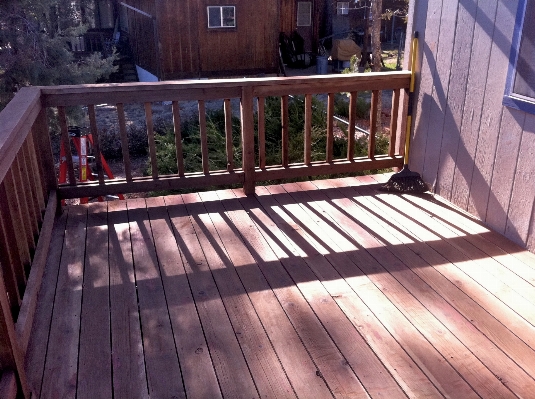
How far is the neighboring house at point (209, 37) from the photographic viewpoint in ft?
40.7

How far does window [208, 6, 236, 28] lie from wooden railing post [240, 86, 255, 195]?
31.4ft

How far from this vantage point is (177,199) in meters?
3.95

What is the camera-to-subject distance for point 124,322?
7.99ft

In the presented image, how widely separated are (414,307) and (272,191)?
5.88 ft

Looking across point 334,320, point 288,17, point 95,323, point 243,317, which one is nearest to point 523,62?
point 334,320

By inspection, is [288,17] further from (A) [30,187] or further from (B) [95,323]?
(B) [95,323]

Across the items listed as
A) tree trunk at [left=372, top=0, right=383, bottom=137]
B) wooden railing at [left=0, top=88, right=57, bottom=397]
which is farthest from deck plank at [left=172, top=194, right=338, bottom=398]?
tree trunk at [left=372, top=0, right=383, bottom=137]

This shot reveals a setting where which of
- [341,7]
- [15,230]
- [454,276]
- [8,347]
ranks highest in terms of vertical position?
[341,7]

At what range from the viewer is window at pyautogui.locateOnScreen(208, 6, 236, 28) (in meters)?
12.6

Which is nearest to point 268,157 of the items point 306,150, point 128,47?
point 306,150

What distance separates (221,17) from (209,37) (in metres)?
0.54

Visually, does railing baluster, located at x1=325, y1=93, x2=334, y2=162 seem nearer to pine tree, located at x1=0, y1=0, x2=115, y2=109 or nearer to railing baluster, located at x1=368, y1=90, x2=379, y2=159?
railing baluster, located at x1=368, y1=90, x2=379, y2=159

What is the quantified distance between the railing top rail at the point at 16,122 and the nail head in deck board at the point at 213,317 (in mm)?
1051

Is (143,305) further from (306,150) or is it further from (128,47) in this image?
(128,47)
